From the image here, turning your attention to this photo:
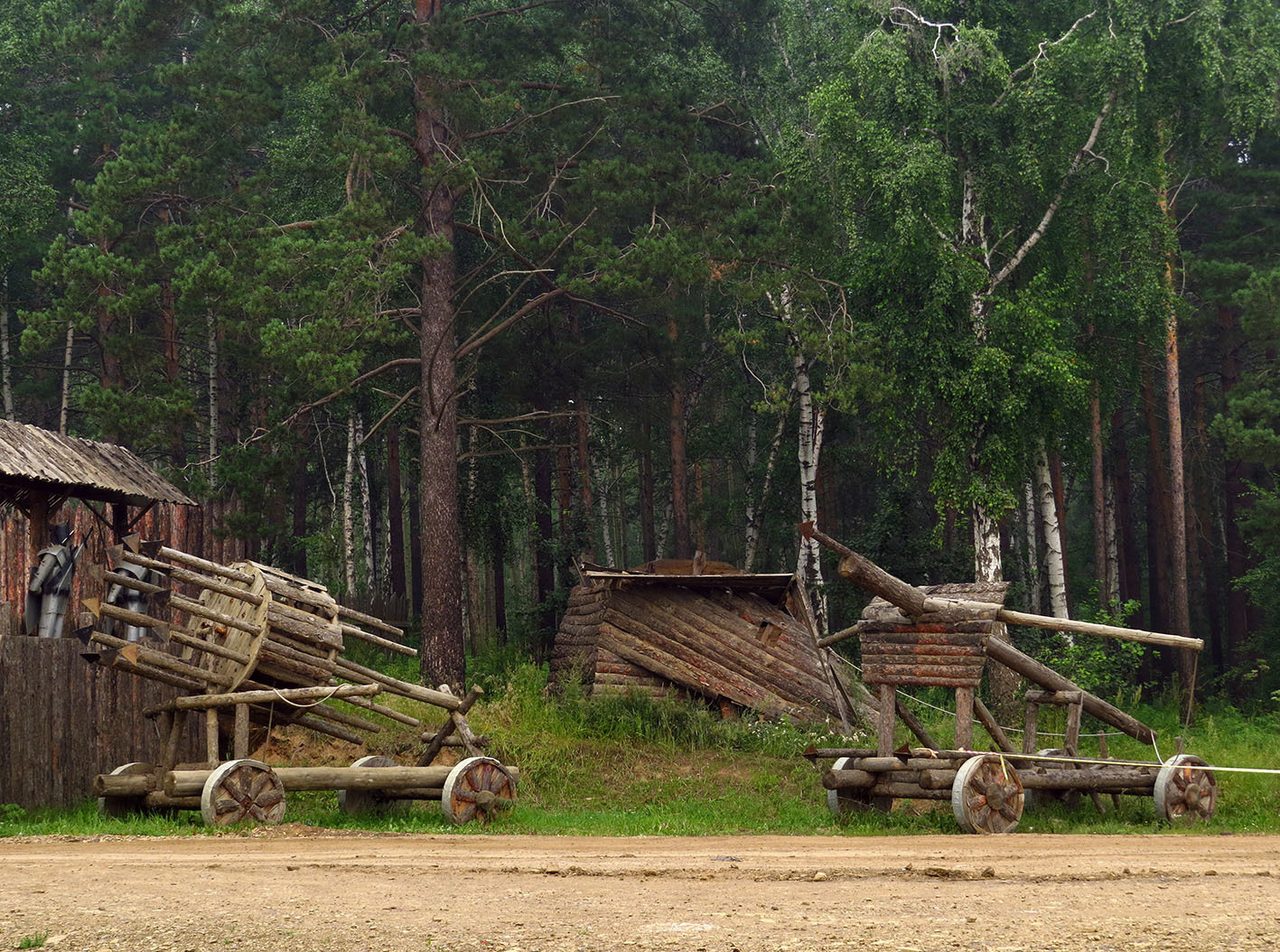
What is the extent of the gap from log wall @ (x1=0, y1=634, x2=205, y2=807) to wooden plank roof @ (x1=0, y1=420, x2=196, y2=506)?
1681mm

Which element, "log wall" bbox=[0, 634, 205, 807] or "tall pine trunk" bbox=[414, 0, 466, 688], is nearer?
"log wall" bbox=[0, 634, 205, 807]

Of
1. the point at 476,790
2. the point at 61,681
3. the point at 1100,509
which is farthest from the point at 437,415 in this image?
the point at 1100,509

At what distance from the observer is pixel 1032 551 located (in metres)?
36.8

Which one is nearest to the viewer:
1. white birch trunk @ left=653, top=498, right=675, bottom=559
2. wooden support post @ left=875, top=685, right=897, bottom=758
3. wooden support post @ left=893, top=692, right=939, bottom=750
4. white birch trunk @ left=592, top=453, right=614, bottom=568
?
wooden support post @ left=875, top=685, right=897, bottom=758

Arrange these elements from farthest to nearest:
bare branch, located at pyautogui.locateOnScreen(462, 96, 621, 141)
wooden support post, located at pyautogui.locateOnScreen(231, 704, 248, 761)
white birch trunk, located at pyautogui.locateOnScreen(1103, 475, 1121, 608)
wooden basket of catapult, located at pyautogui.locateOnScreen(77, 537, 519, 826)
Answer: white birch trunk, located at pyautogui.locateOnScreen(1103, 475, 1121, 608) → bare branch, located at pyautogui.locateOnScreen(462, 96, 621, 141) → wooden support post, located at pyautogui.locateOnScreen(231, 704, 248, 761) → wooden basket of catapult, located at pyautogui.locateOnScreen(77, 537, 519, 826)

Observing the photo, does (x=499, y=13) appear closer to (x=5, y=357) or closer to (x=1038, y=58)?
(x=1038, y=58)

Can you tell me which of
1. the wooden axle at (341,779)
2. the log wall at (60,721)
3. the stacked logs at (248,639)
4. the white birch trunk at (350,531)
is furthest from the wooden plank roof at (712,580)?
the white birch trunk at (350,531)

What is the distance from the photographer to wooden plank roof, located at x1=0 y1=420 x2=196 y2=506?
52.4 ft

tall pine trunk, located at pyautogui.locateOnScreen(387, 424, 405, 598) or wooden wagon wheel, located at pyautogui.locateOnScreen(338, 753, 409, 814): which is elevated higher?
tall pine trunk, located at pyautogui.locateOnScreen(387, 424, 405, 598)

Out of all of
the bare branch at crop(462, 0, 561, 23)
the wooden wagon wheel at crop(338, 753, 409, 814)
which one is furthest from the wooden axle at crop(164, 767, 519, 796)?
the bare branch at crop(462, 0, 561, 23)

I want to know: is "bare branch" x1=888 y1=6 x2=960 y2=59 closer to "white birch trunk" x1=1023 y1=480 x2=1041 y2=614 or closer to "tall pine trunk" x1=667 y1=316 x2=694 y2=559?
"tall pine trunk" x1=667 y1=316 x2=694 y2=559

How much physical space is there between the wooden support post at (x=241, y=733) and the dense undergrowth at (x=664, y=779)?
2.89 ft

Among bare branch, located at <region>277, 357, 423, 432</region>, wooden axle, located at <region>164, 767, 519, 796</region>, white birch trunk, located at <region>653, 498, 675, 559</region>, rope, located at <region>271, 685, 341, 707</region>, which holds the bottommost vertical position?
wooden axle, located at <region>164, 767, 519, 796</region>

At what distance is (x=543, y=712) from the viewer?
68.1 feet
